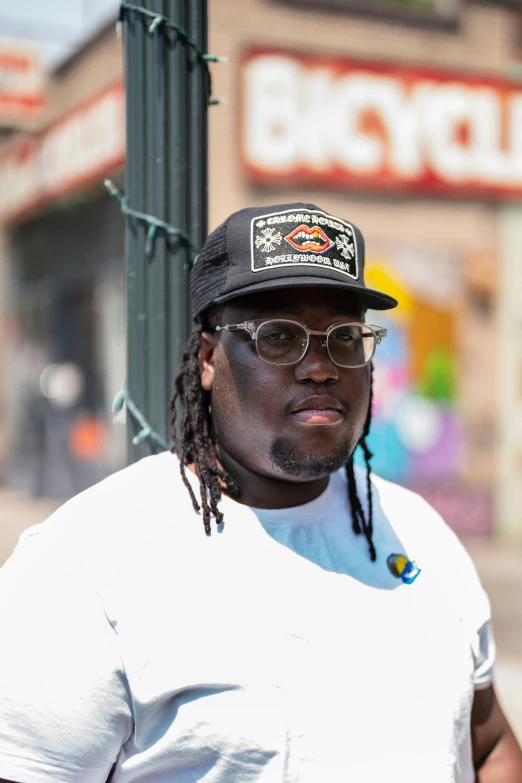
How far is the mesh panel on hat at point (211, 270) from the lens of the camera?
181 cm

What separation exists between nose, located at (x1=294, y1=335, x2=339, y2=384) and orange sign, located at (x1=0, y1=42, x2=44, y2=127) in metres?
10.3

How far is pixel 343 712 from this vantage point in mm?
1625

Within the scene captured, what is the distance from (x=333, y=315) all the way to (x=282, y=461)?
12.2 inches

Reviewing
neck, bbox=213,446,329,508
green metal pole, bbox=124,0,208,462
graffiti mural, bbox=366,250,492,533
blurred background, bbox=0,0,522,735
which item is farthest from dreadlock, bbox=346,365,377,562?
graffiti mural, bbox=366,250,492,533

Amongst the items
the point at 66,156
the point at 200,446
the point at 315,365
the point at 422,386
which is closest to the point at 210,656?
the point at 200,446

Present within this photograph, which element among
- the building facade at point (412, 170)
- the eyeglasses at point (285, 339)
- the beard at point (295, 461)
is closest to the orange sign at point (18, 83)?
the building facade at point (412, 170)

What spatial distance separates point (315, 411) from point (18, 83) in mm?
10500

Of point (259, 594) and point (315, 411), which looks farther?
point (315, 411)

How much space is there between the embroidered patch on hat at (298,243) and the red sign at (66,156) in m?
6.73

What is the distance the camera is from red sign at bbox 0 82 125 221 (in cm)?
959

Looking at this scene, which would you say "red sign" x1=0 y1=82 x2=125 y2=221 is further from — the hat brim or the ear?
the hat brim

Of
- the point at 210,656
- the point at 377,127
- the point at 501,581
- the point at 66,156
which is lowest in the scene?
the point at 501,581

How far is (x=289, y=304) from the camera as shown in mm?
1787

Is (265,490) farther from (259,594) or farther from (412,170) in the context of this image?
(412,170)
